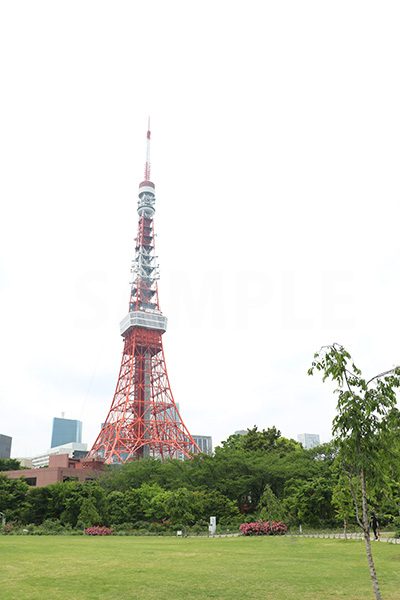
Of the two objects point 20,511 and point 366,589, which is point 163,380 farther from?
point 366,589

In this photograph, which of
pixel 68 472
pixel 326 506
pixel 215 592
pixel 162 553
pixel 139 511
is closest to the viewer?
pixel 215 592

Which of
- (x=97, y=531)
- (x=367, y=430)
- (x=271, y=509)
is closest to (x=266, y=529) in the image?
(x=271, y=509)

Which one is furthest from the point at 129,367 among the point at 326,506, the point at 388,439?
the point at 388,439

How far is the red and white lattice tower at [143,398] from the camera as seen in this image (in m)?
56.6

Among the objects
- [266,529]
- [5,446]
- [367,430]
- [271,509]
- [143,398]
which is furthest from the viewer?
[5,446]

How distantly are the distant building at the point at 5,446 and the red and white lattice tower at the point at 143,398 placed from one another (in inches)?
1797

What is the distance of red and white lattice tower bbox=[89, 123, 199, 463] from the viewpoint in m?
56.6

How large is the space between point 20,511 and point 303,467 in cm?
1945

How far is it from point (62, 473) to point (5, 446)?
190 feet

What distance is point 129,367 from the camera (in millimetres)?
61656

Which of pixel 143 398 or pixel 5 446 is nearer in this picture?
pixel 143 398

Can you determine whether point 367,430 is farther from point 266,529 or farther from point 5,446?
point 5,446

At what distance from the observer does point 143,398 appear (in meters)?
63.1

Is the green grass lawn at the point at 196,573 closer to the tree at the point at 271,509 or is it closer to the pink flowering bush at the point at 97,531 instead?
the tree at the point at 271,509
